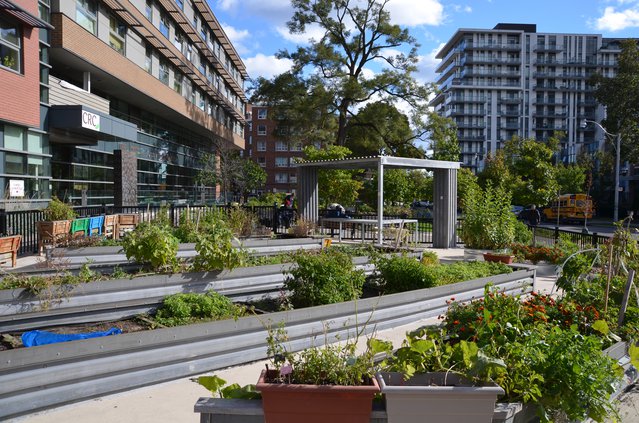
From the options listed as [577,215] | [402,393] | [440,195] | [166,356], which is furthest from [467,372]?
[577,215]

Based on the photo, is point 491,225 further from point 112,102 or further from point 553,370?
point 112,102

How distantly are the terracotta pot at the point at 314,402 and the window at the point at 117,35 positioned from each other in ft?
82.6

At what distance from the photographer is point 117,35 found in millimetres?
25875

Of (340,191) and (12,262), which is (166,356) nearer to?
(12,262)

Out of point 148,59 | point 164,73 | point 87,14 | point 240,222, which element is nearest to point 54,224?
point 240,222

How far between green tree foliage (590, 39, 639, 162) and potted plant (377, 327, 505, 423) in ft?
179

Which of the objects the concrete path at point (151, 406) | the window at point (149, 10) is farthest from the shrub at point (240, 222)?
the window at point (149, 10)

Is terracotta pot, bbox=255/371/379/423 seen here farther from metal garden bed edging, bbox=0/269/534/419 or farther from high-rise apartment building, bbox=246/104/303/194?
high-rise apartment building, bbox=246/104/303/194

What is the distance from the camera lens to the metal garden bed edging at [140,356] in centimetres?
408

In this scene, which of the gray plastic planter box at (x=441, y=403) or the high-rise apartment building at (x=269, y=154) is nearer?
the gray plastic planter box at (x=441, y=403)

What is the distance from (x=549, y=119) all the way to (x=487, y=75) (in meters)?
14.5

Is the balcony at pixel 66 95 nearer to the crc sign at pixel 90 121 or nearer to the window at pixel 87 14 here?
the crc sign at pixel 90 121

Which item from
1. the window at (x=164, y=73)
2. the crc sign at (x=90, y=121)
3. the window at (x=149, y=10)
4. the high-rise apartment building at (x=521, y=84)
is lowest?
the crc sign at (x=90, y=121)

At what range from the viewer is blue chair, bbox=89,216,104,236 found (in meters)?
13.7
